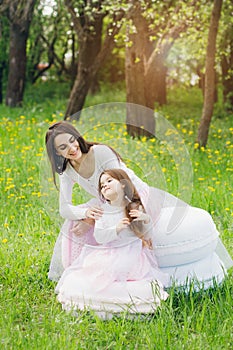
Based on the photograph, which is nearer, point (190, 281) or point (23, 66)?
point (190, 281)

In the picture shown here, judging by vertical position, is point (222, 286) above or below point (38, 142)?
below

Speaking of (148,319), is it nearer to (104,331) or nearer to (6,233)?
(104,331)

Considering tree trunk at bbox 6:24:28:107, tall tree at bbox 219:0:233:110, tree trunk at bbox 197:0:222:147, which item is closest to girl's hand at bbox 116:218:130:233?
tree trunk at bbox 197:0:222:147

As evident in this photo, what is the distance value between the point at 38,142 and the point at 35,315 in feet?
16.7

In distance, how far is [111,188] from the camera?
3963mm

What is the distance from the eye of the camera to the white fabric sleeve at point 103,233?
396 cm

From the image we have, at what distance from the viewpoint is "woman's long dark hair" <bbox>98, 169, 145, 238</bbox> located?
3.99 m

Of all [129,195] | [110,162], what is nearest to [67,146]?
[110,162]

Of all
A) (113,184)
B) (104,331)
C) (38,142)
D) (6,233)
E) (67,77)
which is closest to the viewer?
(104,331)

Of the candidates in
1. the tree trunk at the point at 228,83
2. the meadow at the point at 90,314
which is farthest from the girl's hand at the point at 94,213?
the tree trunk at the point at 228,83

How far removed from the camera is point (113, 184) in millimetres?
3965

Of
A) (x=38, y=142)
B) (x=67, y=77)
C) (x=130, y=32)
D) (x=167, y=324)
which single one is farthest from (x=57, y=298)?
(x=67, y=77)

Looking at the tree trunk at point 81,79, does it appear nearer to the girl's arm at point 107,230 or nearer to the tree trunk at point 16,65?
the tree trunk at point 16,65

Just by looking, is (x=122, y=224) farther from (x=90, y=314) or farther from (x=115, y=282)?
(x=90, y=314)
